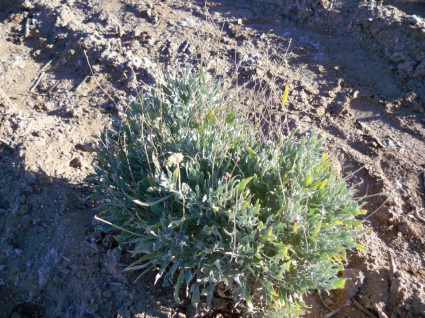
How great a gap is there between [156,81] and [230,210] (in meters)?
2.78

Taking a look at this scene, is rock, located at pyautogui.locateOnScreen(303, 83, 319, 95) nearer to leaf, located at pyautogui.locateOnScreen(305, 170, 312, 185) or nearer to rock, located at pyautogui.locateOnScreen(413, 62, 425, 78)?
rock, located at pyautogui.locateOnScreen(413, 62, 425, 78)

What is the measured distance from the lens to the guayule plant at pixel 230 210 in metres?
2.29

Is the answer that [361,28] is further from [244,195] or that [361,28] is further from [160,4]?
[244,195]

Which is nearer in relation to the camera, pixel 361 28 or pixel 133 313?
pixel 133 313

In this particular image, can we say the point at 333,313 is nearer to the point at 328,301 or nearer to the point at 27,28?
the point at 328,301

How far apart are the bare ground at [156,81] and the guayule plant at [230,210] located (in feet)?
1.22

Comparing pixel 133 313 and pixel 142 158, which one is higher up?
pixel 142 158

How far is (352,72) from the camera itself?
4.69 metres

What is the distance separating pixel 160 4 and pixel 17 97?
9.19 feet

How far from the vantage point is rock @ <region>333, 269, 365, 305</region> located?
2852mm

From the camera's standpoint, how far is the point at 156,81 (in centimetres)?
454

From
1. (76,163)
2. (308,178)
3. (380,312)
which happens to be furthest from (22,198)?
(380,312)

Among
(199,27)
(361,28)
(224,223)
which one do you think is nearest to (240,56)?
(199,27)

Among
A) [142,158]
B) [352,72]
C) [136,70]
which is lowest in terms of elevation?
[136,70]
